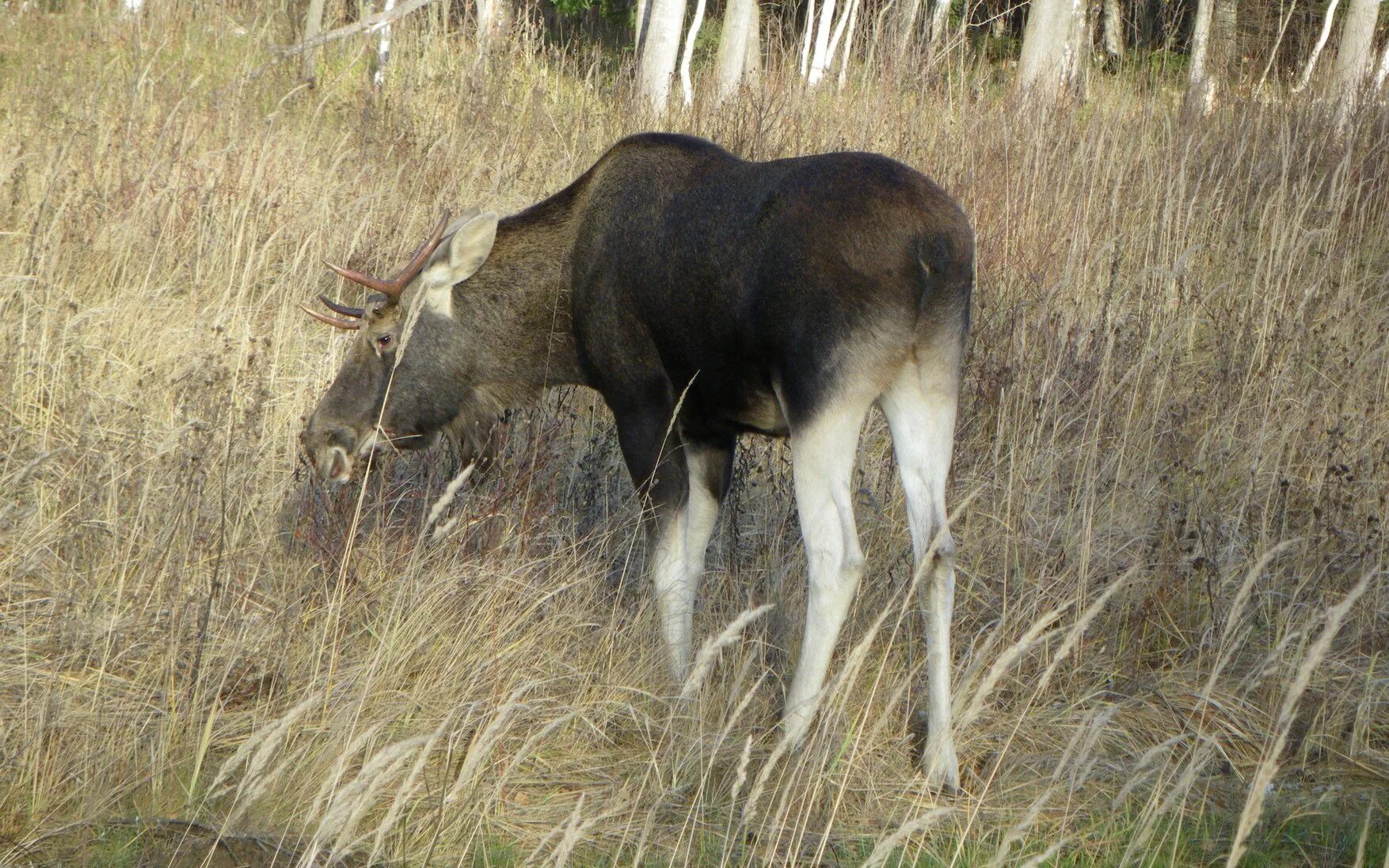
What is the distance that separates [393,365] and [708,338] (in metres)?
1.31

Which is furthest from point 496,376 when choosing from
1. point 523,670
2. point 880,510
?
point 880,510

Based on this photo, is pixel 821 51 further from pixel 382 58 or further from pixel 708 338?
pixel 708 338

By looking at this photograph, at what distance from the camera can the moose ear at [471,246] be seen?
15.1 ft

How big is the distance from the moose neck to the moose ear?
6 cm

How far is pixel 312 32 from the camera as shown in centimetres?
1046

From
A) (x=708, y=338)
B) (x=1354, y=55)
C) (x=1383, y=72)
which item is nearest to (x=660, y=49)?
(x=1354, y=55)

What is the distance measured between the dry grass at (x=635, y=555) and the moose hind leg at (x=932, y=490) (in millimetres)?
184

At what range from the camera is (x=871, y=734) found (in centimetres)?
376

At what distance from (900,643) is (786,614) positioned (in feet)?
1.33

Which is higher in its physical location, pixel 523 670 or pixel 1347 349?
pixel 1347 349

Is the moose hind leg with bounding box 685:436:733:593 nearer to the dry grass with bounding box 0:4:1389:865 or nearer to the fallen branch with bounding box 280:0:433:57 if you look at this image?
the dry grass with bounding box 0:4:1389:865

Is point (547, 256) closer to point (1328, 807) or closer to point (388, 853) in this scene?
point (388, 853)

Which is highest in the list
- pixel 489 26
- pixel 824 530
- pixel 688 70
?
pixel 489 26

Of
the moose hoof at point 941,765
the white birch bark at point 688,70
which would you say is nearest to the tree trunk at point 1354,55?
the white birch bark at point 688,70
